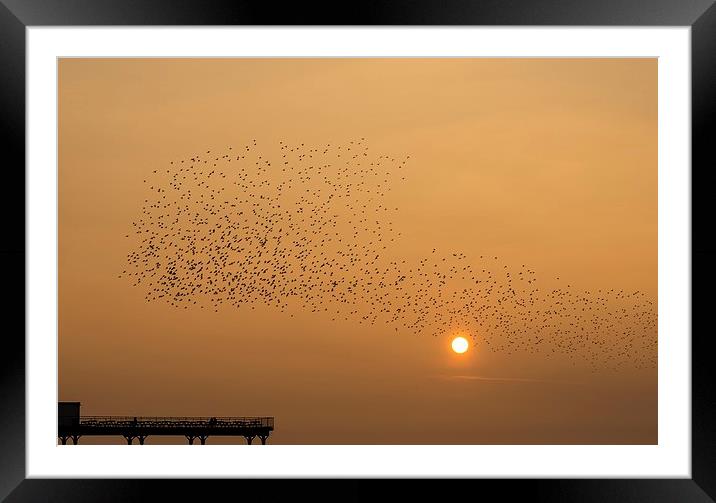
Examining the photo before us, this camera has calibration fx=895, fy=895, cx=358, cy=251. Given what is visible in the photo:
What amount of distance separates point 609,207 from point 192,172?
7351 mm

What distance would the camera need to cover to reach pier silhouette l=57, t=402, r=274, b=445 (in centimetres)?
1520

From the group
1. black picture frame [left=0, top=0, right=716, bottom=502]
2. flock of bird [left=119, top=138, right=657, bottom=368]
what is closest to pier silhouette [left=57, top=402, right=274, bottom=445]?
flock of bird [left=119, top=138, right=657, bottom=368]

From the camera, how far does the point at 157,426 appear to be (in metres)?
15.5

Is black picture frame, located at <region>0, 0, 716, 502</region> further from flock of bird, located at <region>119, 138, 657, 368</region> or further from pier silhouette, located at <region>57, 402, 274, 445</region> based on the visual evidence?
pier silhouette, located at <region>57, 402, 274, 445</region>

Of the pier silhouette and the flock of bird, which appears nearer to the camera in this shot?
the pier silhouette

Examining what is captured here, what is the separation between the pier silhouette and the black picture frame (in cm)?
1297
